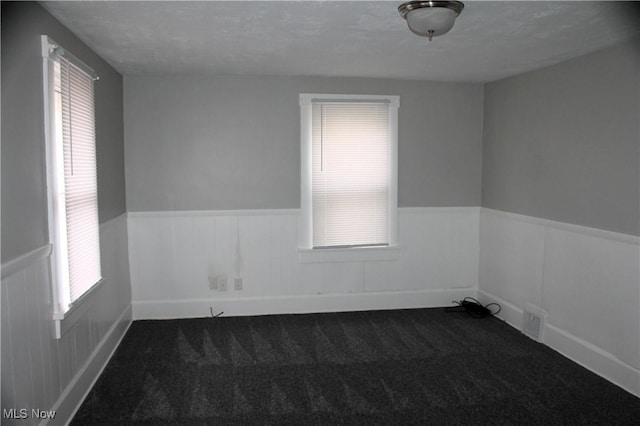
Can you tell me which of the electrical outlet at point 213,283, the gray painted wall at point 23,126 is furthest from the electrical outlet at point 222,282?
the gray painted wall at point 23,126

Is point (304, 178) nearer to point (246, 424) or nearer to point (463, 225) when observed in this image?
point (463, 225)

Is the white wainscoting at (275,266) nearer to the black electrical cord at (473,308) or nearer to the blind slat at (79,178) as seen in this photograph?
the black electrical cord at (473,308)

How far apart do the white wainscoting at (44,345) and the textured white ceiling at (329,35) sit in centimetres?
134

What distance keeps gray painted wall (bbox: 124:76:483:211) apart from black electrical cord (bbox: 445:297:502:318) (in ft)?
4.14

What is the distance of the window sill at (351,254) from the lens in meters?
4.68

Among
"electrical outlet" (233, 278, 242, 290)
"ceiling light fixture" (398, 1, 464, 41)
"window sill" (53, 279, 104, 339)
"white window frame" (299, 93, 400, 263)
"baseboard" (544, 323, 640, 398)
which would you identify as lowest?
"baseboard" (544, 323, 640, 398)

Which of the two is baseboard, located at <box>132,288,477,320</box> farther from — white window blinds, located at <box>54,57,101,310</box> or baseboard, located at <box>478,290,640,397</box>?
white window blinds, located at <box>54,57,101,310</box>

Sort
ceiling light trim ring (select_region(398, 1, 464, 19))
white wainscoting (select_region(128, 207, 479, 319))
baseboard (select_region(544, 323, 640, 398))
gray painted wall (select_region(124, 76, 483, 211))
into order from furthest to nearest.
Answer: white wainscoting (select_region(128, 207, 479, 319))
gray painted wall (select_region(124, 76, 483, 211))
baseboard (select_region(544, 323, 640, 398))
ceiling light trim ring (select_region(398, 1, 464, 19))

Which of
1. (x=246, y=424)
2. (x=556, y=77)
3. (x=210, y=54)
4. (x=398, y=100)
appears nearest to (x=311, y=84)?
(x=398, y=100)

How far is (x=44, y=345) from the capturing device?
8.13 feet

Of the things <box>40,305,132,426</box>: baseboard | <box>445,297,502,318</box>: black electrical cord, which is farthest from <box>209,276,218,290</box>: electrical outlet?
<box>445,297,502,318</box>: black electrical cord

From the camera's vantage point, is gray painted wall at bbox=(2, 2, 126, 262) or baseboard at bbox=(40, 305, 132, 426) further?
baseboard at bbox=(40, 305, 132, 426)

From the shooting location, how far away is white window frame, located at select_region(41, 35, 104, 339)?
2520 millimetres

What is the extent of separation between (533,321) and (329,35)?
2.81 metres
